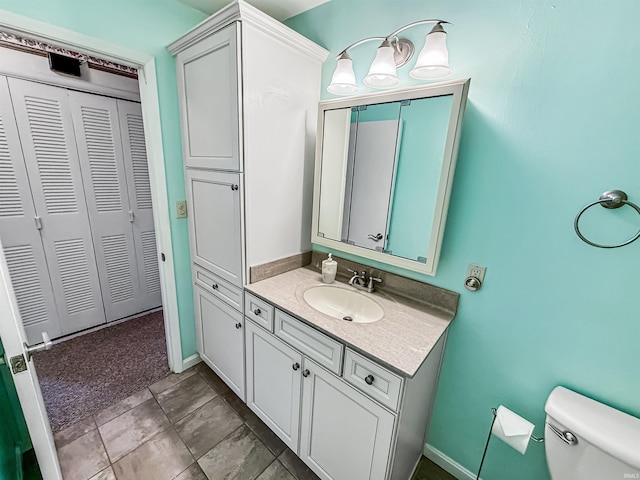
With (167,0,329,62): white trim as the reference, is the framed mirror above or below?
below

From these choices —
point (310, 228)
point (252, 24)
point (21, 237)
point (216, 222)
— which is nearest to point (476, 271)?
point (310, 228)

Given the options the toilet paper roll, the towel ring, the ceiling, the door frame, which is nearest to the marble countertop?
the toilet paper roll

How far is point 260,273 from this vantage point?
1.52 meters

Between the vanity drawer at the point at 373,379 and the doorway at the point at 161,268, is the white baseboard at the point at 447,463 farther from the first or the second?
the doorway at the point at 161,268

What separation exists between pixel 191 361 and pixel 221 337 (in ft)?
1.79

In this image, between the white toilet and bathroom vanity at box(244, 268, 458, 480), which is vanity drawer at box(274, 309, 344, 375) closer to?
bathroom vanity at box(244, 268, 458, 480)

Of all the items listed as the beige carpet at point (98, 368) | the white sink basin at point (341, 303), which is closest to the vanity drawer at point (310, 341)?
the white sink basin at point (341, 303)

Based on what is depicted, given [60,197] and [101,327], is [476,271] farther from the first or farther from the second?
[101,327]

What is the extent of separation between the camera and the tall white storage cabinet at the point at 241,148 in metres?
1.27

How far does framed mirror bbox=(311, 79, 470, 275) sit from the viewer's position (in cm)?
114

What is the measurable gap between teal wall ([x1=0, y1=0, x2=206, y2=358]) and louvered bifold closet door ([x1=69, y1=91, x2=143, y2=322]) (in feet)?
3.10

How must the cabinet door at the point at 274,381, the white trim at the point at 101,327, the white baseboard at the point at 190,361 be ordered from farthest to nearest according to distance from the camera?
the white trim at the point at 101,327 < the white baseboard at the point at 190,361 < the cabinet door at the point at 274,381

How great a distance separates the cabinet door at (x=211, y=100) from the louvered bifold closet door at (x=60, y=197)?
1110 mm

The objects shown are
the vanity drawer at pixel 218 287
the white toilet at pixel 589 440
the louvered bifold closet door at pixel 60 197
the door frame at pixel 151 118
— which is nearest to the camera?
the white toilet at pixel 589 440
